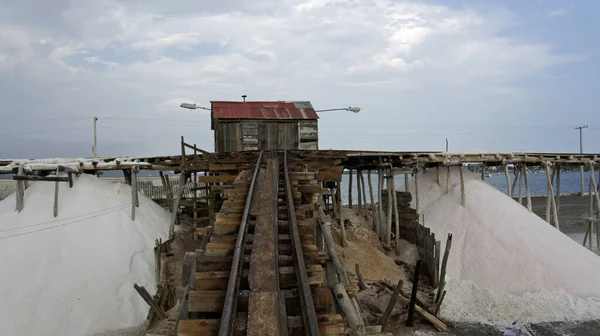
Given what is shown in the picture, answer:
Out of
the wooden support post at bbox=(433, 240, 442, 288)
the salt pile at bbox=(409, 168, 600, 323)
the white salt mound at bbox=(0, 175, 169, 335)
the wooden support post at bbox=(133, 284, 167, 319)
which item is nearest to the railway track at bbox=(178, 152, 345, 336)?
the wooden support post at bbox=(133, 284, 167, 319)

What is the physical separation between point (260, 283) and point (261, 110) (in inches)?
755

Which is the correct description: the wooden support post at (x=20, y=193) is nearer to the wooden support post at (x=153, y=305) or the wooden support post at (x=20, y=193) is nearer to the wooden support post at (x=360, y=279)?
the wooden support post at (x=153, y=305)

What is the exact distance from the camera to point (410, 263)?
15938 mm

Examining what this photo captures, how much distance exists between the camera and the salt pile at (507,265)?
12.1m

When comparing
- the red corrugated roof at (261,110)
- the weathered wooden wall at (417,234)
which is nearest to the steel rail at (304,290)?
the weathered wooden wall at (417,234)

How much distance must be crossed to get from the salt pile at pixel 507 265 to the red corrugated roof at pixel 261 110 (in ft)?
27.2

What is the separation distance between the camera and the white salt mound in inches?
414

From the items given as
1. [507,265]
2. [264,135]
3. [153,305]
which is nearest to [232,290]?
[153,305]

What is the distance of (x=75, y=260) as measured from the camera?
40.6 ft

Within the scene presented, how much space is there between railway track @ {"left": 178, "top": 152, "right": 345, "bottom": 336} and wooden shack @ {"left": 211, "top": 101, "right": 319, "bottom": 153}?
1556cm

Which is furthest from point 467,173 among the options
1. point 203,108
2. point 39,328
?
point 39,328

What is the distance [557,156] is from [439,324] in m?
12.5

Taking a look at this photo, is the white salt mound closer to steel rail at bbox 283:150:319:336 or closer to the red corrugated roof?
the red corrugated roof

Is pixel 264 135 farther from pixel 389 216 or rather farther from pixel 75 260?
pixel 75 260
